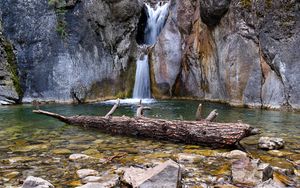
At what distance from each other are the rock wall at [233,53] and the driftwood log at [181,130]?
11.3m

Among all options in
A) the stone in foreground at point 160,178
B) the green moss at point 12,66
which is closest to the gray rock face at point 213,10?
the green moss at point 12,66

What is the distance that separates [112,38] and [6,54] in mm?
8698

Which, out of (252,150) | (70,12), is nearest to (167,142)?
(252,150)

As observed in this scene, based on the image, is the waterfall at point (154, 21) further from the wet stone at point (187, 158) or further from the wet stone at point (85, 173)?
the wet stone at point (85, 173)

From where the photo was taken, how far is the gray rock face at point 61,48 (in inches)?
964

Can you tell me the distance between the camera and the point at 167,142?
29.7 ft

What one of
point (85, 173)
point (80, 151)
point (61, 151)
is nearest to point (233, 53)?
point (80, 151)

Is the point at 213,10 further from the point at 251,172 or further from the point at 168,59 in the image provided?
the point at 251,172

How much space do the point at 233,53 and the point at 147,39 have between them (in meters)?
11.6

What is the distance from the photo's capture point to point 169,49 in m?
29.3

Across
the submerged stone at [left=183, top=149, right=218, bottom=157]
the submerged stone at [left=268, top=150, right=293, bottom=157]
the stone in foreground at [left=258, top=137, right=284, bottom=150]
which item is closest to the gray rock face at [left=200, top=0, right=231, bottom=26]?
the stone in foreground at [left=258, top=137, right=284, bottom=150]

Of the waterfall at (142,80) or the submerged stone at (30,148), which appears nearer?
the submerged stone at (30,148)

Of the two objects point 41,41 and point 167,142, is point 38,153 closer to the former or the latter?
point 167,142

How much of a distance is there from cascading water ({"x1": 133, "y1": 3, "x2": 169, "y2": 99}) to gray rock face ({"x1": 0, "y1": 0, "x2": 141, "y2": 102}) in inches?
93.6
